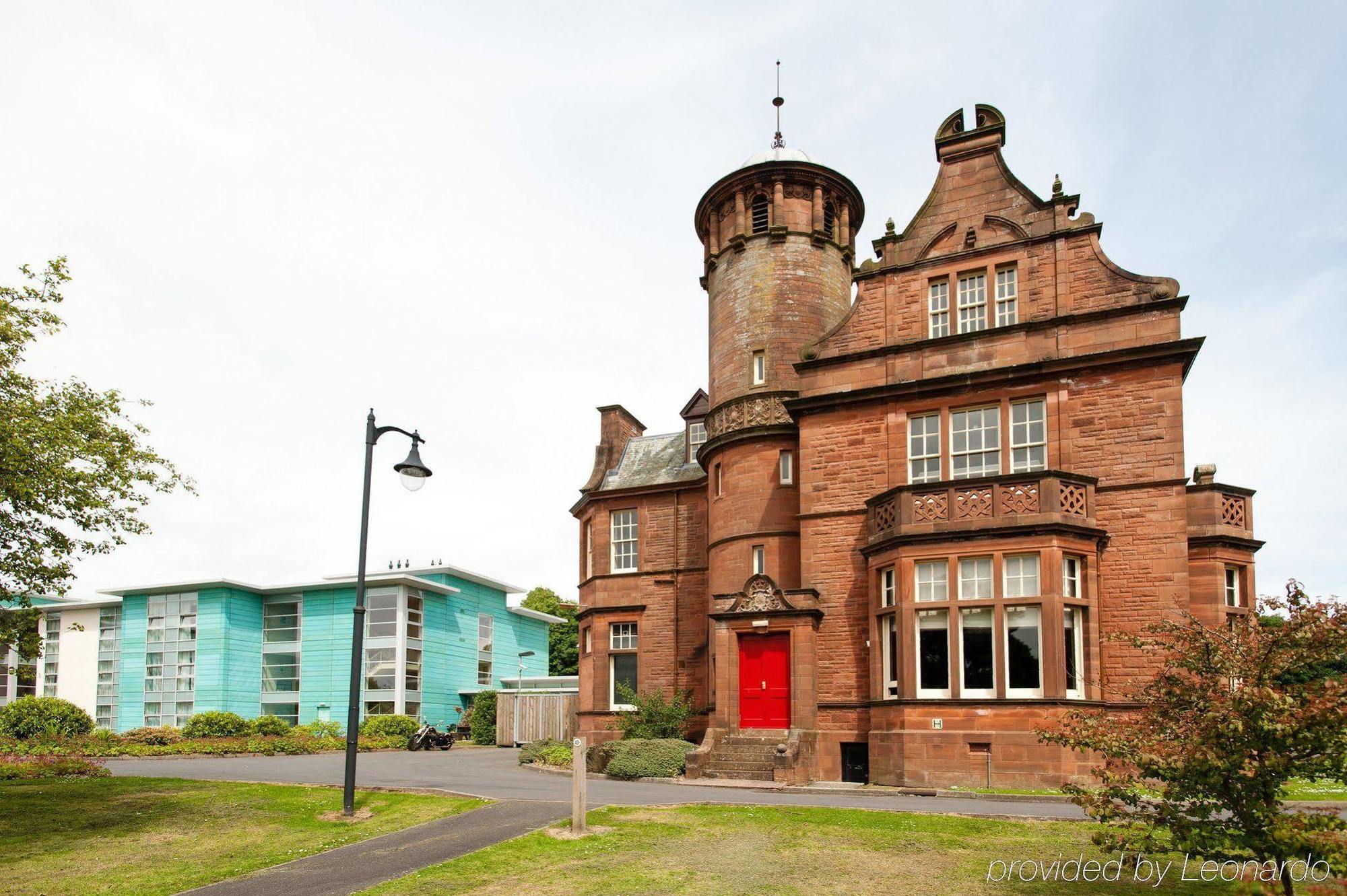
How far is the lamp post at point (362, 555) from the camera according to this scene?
48.4ft

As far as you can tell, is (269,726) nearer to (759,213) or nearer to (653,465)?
(653,465)

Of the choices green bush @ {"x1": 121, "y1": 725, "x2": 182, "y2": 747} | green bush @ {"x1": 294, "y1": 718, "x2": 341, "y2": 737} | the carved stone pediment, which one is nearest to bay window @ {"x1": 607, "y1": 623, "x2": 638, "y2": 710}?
the carved stone pediment

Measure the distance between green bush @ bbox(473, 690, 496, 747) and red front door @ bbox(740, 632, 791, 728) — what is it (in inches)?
861

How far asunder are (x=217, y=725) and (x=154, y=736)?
409cm

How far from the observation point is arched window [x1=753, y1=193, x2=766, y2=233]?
29.5 metres

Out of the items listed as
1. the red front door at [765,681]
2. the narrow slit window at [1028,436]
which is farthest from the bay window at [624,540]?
the narrow slit window at [1028,436]

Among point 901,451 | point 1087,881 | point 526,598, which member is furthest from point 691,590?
point 526,598

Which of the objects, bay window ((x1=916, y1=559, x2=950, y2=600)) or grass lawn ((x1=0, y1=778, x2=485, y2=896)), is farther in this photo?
bay window ((x1=916, y1=559, x2=950, y2=600))

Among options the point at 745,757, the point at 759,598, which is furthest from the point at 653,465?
the point at 745,757

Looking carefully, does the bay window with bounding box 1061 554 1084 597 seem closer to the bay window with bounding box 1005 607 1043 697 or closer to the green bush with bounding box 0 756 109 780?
the bay window with bounding box 1005 607 1043 697

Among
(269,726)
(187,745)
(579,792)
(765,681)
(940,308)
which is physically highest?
(940,308)

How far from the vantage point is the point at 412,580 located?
4672 cm

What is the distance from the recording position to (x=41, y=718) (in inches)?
1645

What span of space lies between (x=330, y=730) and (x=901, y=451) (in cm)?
2940
